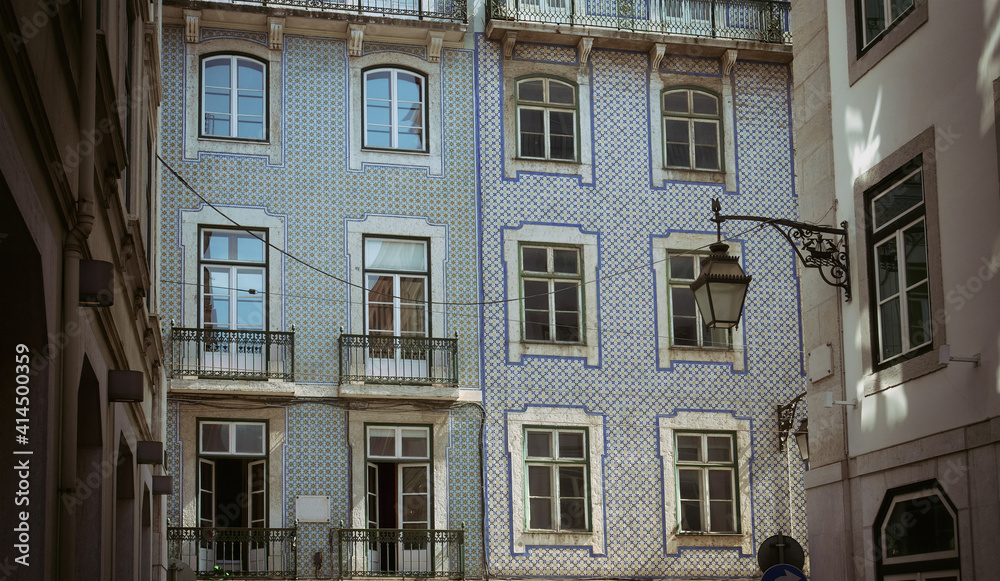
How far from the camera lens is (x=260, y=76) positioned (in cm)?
2155

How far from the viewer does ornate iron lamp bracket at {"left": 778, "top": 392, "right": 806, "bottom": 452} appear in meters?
21.9

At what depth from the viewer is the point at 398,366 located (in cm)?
2072

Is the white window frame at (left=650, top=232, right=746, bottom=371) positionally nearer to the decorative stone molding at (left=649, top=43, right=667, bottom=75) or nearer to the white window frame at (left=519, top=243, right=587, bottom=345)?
the white window frame at (left=519, top=243, right=587, bottom=345)

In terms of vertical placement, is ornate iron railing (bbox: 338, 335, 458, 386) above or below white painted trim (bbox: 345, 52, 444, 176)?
below

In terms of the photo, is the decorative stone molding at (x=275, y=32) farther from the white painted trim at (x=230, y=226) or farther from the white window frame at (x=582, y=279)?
the white window frame at (x=582, y=279)

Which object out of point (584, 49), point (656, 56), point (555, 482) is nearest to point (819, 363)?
point (555, 482)

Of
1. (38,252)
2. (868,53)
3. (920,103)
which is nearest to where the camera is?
(38,252)

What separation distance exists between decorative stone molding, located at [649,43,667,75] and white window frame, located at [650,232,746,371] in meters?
2.76

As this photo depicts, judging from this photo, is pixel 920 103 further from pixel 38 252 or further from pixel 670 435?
pixel 670 435

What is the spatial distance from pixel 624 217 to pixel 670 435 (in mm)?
3535

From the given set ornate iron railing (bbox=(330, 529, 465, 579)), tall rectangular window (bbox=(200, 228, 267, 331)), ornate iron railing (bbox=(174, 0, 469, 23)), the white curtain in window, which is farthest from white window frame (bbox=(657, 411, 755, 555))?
ornate iron railing (bbox=(174, 0, 469, 23))

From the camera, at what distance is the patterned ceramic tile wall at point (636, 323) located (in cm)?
2122

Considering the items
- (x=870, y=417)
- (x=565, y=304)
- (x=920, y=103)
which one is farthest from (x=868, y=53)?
(x=565, y=304)

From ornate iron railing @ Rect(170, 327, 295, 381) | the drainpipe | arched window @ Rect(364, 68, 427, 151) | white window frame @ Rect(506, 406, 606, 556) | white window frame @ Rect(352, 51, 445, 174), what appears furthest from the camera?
arched window @ Rect(364, 68, 427, 151)
